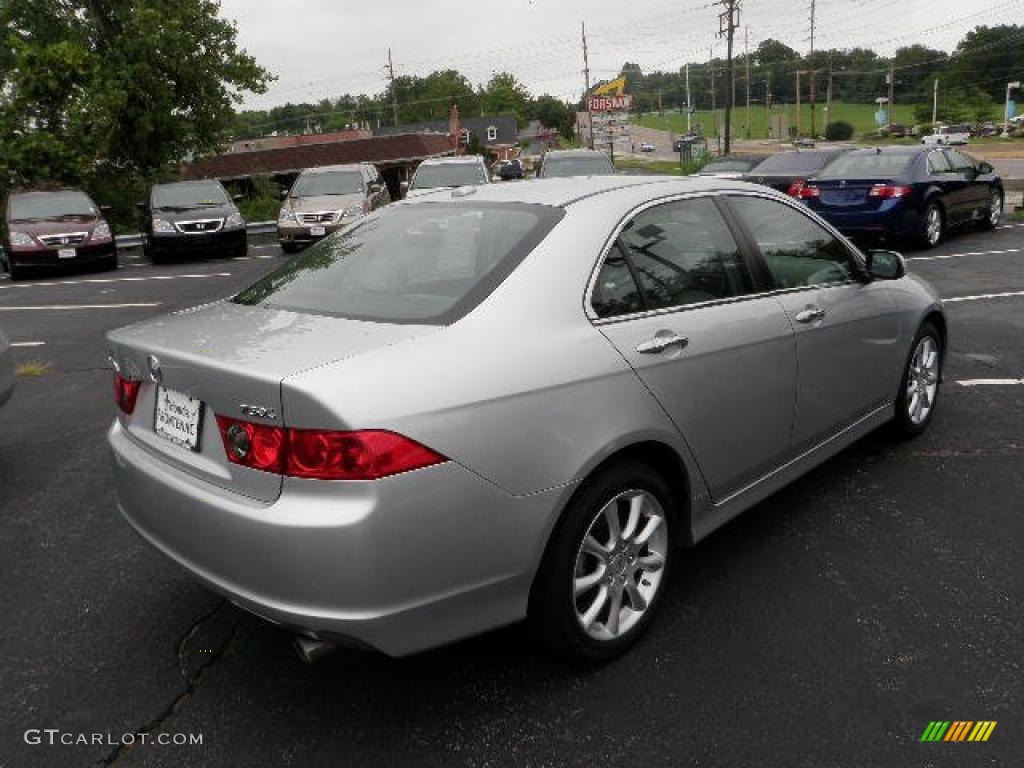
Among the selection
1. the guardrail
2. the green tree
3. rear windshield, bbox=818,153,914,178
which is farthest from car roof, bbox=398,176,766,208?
the green tree

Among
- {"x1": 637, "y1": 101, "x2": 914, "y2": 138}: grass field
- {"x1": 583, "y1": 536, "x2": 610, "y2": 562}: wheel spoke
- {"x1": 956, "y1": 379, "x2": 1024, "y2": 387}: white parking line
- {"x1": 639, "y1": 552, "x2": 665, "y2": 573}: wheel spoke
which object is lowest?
{"x1": 956, "y1": 379, "x2": 1024, "y2": 387}: white parking line

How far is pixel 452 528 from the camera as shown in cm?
226

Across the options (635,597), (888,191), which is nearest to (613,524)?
(635,597)

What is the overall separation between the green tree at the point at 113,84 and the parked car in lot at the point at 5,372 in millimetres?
19080

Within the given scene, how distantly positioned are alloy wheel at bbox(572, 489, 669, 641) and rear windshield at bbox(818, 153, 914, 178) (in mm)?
11109

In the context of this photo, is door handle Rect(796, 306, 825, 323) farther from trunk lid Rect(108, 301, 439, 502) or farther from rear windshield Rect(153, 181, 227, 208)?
rear windshield Rect(153, 181, 227, 208)

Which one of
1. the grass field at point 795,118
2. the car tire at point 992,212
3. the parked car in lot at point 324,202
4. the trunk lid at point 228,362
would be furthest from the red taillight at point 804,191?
the grass field at point 795,118

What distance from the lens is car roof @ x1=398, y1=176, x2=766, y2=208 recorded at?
3.18m

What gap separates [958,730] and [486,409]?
5.31ft

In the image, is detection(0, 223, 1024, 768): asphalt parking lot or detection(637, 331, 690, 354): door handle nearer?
detection(0, 223, 1024, 768): asphalt parking lot

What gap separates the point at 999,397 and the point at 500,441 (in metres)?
4.53

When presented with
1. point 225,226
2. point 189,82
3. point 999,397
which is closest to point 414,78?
point 189,82

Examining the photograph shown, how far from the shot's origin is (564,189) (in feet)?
10.9

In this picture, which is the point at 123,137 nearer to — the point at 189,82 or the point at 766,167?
the point at 189,82
